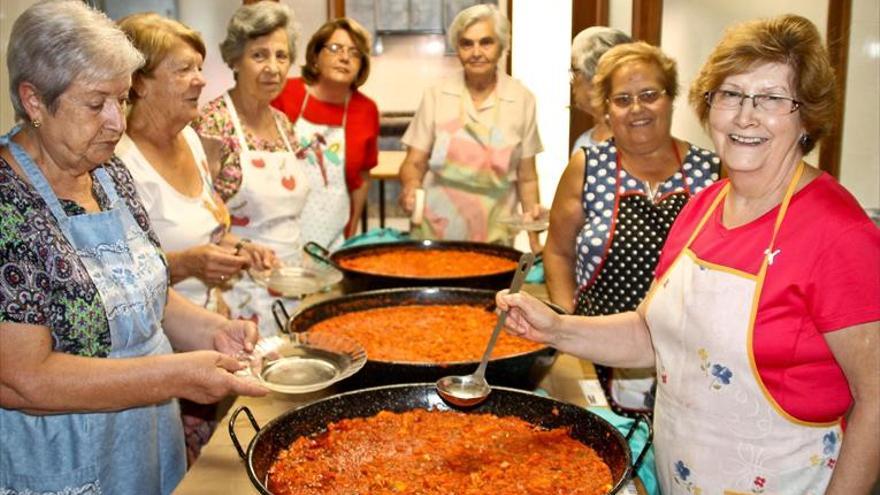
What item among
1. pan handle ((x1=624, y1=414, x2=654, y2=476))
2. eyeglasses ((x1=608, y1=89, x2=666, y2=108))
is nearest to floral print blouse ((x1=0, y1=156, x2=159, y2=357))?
pan handle ((x1=624, y1=414, x2=654, y2=476))

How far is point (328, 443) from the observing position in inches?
67.8

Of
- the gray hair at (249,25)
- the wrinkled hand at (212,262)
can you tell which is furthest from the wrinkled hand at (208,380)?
the gray hair at (249,25)

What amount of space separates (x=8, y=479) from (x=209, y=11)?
431 cm

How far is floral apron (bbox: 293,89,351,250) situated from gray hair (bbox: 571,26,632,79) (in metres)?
1.19

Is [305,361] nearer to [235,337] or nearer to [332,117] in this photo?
[235,337]

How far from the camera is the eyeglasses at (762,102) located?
152 cm

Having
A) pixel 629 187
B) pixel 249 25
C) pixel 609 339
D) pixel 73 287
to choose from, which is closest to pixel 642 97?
pixel 629 187

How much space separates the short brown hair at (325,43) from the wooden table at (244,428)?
207 centimetres

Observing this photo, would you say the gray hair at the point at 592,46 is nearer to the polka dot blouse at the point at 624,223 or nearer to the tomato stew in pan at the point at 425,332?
the polka dot blouse at the point at 624,223

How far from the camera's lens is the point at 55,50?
159 centimetres

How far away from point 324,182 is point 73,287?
7.10 ft

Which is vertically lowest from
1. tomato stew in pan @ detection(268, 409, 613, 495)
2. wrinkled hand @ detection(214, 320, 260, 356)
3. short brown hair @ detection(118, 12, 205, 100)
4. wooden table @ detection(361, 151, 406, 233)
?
wooden table @ detection(361, 151, 406, 233)

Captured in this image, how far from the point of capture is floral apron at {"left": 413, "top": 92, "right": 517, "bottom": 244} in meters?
3.91

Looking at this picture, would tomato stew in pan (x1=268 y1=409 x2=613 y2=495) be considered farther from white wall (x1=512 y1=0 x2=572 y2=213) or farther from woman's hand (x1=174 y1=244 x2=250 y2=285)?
white wall (x1=512 y1=0 x2=572 y2=213)
